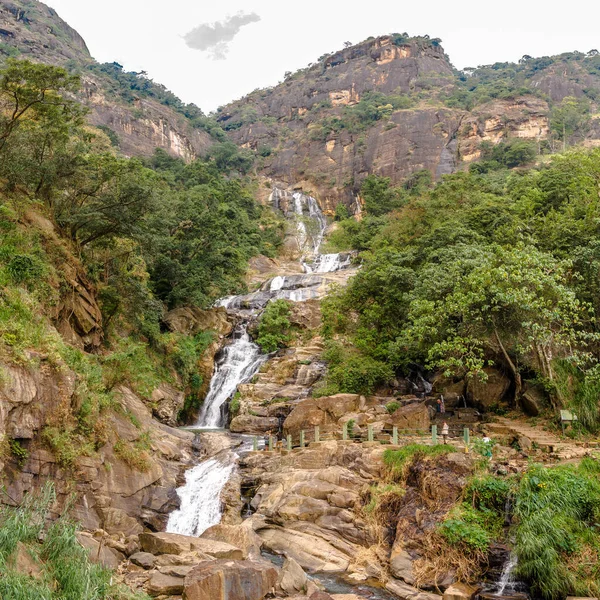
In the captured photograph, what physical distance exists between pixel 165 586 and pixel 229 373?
1879 centimetres

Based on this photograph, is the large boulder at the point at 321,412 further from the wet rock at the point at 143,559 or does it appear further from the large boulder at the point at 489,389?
the wet rock at the point at 143,559

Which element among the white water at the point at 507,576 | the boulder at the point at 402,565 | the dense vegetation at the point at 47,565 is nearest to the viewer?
the dense vegetation at the point at 47,565

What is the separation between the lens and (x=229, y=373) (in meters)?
27.7

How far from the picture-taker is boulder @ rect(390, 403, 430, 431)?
57.4 ft

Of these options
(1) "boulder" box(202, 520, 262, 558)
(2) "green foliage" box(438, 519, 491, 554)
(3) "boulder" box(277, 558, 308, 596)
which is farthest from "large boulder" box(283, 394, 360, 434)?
(3) "boulder" box(277, 558, 308, 596)

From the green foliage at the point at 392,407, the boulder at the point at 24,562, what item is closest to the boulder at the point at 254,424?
the green foliage at the point at 392,407

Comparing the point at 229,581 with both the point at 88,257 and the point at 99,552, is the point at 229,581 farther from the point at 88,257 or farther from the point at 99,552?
the point at 88,257

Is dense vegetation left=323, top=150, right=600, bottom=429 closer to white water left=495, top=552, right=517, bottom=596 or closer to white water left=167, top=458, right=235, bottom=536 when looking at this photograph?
white water left=495, top=552, right=517, bottom=596

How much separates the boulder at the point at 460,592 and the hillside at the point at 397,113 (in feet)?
177

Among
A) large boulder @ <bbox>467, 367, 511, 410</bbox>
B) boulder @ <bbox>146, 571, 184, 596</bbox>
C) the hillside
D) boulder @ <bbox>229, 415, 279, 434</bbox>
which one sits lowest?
boulder @ <bbox>229, 415, 279, 434</bbox>

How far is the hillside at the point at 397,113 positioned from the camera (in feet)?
202

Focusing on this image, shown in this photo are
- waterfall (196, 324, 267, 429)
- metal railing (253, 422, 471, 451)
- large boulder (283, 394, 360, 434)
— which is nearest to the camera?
metal railing (253, 422, 471, 451)

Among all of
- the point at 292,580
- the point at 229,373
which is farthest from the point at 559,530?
the point at 229,373

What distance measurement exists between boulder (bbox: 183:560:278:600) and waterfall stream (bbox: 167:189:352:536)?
5.30m
